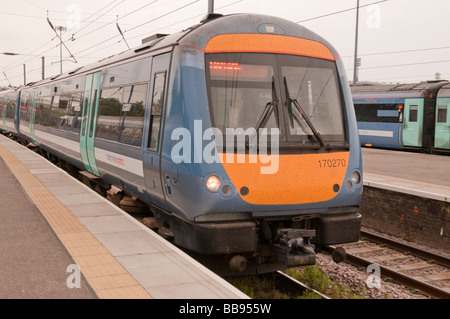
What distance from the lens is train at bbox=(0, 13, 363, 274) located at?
5.34m

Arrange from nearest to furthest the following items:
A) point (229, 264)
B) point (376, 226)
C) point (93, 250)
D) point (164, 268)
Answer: point (164, 268) < point (229, 264) < point (93, 250) < point (376, 226)

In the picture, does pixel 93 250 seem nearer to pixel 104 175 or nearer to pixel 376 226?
pixel 104 175

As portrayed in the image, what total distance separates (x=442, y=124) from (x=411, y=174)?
7.20 metres

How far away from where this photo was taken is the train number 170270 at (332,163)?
579 cm

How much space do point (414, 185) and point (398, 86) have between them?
40.1ft

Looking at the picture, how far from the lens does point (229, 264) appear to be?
214 inches

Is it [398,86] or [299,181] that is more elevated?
[398,86]

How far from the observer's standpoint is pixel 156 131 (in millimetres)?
6234

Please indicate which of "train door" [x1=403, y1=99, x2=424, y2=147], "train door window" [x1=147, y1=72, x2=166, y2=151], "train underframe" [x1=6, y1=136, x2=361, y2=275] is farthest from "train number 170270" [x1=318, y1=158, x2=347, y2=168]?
"train door" [x1=403, y1=99, x2=424, y2=147]

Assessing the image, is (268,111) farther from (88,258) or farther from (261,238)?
(88,258)

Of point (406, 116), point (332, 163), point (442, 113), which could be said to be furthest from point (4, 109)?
point (332, 163)

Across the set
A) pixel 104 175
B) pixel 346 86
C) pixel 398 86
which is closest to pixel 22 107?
pixel 104 175

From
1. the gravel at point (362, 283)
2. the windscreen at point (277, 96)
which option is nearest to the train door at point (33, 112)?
the gravel at point (362, 283)

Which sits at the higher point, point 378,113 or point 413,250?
point 378,113
